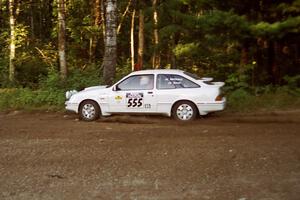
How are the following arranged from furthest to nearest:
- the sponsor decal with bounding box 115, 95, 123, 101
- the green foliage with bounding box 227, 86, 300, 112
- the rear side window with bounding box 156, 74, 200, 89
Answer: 1. the green foliage with bounding box 227, 86, 300, 112
2. the sponsor decal with bounding box 115, 95, 123, 101
3. the rear side window with bounding box 156, 74, 200, 89

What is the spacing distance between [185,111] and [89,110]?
2767mm

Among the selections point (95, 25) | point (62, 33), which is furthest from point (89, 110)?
point (95, 25)

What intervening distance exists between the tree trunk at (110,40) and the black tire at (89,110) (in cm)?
305

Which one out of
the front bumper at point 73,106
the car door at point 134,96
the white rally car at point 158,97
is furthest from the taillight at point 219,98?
the front bumper at point 73,106

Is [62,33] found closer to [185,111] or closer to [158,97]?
[158,97]

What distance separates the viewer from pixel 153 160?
9812mm

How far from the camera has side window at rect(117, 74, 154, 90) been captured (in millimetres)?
15180

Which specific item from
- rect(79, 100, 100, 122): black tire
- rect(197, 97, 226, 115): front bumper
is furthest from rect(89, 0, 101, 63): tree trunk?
rect(197, 97, 226, 115): front bumper

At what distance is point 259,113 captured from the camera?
52.9 feet

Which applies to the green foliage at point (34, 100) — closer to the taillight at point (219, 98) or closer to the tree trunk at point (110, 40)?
the tree trunk at point (110, 40)

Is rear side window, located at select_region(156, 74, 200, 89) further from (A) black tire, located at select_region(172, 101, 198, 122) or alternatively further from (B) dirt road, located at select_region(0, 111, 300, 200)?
(B) dirt road, located at select_region(0, 111, 300, 200)

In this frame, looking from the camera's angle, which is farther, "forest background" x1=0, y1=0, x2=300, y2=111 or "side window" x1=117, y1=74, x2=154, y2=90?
"forest background" x1=0, y1=0, x2=300, y2=111

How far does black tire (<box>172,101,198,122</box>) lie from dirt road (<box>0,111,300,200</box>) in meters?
0.41

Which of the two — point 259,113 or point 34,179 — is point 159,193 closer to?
point 34,179
